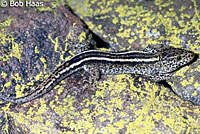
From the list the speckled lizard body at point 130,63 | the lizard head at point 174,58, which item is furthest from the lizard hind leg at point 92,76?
the lizard head at point 174,58

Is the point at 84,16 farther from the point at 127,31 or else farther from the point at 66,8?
the point at 127,31

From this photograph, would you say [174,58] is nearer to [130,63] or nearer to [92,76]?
[130,63]

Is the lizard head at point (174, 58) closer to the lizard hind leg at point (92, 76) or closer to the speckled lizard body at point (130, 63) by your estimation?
the speckled lizard body at point (130, 63)

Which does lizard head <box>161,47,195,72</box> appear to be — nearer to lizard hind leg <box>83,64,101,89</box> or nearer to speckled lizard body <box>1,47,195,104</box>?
speckled lizard body <box>1,47,195,104</box>

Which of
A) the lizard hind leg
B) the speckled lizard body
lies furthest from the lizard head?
the lizard hind leg

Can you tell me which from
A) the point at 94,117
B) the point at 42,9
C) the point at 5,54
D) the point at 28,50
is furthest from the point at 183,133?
the point at 42,9

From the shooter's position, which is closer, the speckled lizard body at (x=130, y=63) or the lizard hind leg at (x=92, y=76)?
the lizard hind leg at (x=92, y=76)

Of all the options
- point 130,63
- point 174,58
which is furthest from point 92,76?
point 174,58
